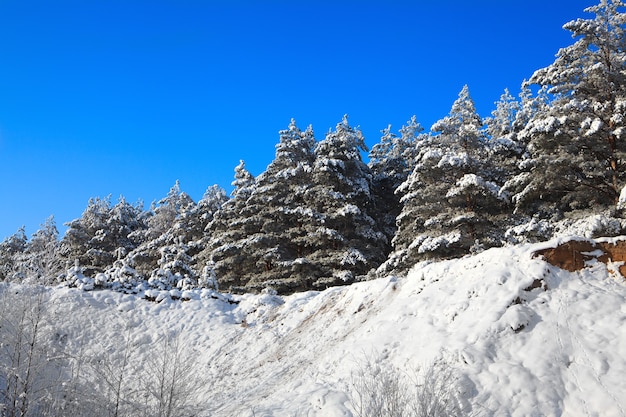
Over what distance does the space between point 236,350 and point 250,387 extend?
10.1ft

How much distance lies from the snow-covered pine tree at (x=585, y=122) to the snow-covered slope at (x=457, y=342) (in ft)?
25.1

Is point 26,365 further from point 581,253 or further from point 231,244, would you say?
point 231,244

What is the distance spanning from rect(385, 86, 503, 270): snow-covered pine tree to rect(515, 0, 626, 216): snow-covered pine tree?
2.31 m

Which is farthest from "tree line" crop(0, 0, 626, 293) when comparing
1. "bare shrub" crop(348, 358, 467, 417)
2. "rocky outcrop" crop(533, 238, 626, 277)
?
"bare shrub" crop(348, 358, 467, 417)

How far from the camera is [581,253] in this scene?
1075 cm

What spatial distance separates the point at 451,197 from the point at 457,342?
1253 centimetres

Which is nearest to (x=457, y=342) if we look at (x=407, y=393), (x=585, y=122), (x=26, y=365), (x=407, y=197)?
(x=407, y=393)

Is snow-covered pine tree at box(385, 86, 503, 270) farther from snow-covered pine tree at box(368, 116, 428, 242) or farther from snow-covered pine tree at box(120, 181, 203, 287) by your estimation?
snow-covered pine tree at box(120, 181, 203, 287)

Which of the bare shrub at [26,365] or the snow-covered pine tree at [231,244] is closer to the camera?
the bare shrub at [26,365]

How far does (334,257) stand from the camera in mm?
23141

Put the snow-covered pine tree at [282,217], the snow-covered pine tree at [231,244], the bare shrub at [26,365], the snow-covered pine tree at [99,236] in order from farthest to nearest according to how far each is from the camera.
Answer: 1. the snow-covered pine tree at [99,236]
2. the snow-covered pine tree at [231,244]
3. the snow-covered pine tree at [282,217]
4. the bare shrub at [26,365]

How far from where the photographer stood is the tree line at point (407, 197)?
682 inches

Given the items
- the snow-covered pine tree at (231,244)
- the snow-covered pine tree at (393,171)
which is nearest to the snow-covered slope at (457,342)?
the snow-covered pine tree at (231,244)

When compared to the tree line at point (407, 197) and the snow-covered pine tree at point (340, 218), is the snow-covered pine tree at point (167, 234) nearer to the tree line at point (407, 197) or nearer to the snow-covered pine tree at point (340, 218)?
the tree line at point (407, 197)
